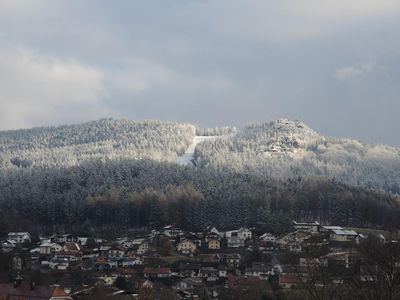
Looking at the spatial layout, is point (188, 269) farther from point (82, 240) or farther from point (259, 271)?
point (82, 240)

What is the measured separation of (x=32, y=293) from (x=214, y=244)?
2801cm

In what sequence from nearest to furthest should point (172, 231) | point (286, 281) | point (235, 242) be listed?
point (286, 281) → point (235, 242) → point (172, 231)

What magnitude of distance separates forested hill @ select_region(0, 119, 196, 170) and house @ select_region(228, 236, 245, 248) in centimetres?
7461

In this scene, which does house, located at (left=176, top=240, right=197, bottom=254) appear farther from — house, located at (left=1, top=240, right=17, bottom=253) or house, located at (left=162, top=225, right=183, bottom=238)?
house, located at (left=1, top=240, right=17, bottom=253)

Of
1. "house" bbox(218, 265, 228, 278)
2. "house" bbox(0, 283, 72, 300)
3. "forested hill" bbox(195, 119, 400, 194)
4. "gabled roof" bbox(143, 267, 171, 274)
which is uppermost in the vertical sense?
"forested hill" bbox(195, 119, 400, 194)

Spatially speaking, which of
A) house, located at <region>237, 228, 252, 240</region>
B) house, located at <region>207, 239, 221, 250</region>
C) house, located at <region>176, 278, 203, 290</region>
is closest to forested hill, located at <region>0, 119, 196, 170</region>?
house, located at <region>237, 228, 252, 240</region>

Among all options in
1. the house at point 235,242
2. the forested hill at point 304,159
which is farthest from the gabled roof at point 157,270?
the forested hill at point 304,159

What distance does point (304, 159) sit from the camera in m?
171

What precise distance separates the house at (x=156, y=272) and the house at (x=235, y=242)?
13082 millimetres

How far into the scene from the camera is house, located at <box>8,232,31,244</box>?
2648 inches

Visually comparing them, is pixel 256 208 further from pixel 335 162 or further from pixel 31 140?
pixel 31 140

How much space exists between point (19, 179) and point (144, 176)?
64.4 feet

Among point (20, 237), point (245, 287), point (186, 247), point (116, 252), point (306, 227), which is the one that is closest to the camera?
point (245, 287)

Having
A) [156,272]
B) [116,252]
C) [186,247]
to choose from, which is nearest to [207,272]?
[156,272]
